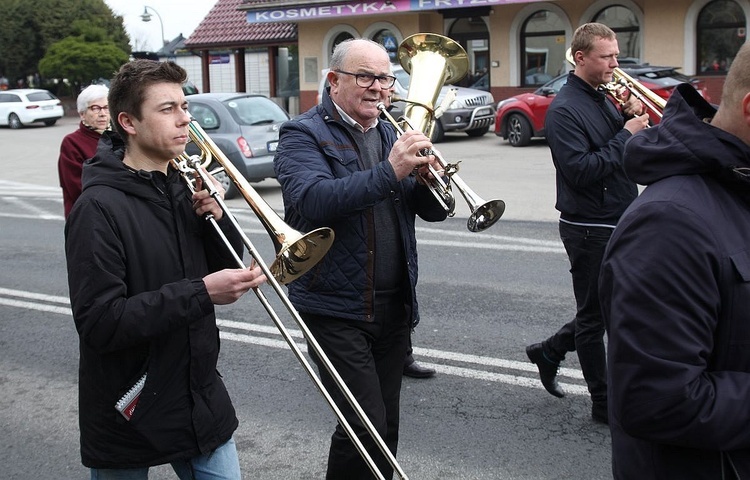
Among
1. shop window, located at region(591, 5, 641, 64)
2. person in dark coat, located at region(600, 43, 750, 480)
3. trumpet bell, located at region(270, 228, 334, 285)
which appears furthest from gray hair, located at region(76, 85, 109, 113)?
shop window, located at region(591, 5, 641, 64)

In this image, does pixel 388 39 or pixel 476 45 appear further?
pixel 388 39

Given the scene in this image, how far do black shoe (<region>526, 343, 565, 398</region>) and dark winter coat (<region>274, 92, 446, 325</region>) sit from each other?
65.6 inches

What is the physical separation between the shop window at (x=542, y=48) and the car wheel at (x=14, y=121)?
19367mm

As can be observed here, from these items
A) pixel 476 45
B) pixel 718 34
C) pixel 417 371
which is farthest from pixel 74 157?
pixel 476 45

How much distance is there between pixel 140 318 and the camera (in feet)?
8.54

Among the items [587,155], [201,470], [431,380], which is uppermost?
[587,155]

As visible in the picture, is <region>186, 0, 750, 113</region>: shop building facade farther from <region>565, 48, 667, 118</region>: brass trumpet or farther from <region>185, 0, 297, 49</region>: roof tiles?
<region>565, 48, 667, 118</region>: brass trumpet

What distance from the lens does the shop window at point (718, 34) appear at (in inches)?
867

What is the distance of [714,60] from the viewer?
22.5 m

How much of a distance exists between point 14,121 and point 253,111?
76.9 ft

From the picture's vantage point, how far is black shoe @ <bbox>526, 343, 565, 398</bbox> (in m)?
5.14

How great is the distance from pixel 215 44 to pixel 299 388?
91.7 ft

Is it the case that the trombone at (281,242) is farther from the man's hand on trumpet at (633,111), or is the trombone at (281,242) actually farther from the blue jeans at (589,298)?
the man's hand on trumpet at (633,111)

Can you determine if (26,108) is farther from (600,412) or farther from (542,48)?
(600,412)
